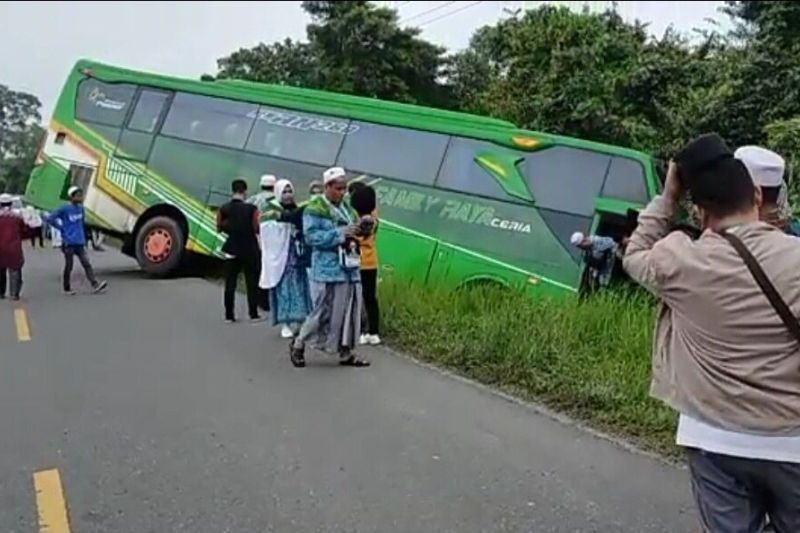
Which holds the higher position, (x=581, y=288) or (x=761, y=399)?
(x=761, y=399)

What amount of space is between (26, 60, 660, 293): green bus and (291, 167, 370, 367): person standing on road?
159 inches

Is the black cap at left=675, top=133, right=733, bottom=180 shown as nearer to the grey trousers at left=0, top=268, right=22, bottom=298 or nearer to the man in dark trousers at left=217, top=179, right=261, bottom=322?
the man in dark trousers at left=217, top=179, right=261, bottom=322

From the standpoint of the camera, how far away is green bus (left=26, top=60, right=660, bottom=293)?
13.5 metres

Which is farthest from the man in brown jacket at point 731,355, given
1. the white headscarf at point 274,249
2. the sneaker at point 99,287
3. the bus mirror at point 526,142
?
the sneaker at point 99,287

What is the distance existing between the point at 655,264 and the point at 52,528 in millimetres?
3163

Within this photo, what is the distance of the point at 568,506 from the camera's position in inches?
205

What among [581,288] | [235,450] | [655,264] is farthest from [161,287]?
[655,264]

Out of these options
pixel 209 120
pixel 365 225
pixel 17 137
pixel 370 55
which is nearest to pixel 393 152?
pixel 209 120

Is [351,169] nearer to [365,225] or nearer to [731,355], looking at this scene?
[365,225]

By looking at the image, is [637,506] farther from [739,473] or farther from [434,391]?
[434,391]

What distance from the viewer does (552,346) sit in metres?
8.50

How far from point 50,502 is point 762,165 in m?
3.75

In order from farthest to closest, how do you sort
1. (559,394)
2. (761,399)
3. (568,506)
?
(559,394), (568,506), (761,399)

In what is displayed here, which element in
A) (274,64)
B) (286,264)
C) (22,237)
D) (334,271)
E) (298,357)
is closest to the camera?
(334,271)
